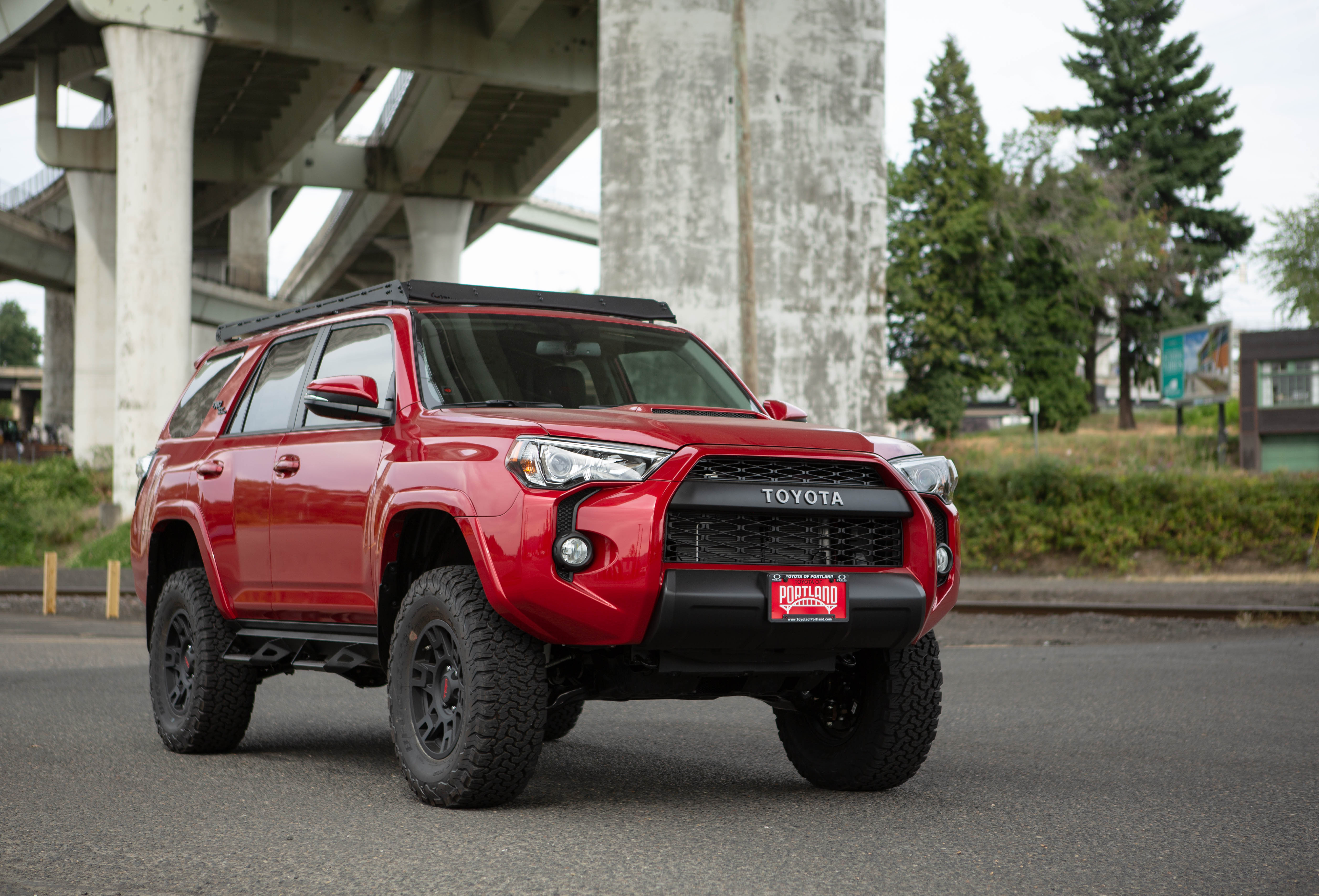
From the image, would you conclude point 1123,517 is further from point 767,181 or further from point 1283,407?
point 1283,407

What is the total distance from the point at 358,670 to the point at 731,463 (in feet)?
8.12

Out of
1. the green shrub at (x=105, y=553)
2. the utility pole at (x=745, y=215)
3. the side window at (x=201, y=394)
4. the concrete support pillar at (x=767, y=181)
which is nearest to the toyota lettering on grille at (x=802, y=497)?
the side window at (x=201, y=394)

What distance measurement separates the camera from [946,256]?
2744 inches

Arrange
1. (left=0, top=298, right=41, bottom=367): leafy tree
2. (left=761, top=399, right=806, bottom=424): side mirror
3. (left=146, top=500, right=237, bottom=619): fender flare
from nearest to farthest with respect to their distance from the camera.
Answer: (left=761, top=399, right=806, bottom=424): side mirror < (left=146, top=500, right=237, bottom=619): fender flare < (left=0, top=298, right=41, bottom=367): leafy tree

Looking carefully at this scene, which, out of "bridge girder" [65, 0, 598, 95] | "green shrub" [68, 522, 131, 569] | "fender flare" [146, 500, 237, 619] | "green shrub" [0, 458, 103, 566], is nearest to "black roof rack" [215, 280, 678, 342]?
"fender flare" [146, 500, 237, 619]

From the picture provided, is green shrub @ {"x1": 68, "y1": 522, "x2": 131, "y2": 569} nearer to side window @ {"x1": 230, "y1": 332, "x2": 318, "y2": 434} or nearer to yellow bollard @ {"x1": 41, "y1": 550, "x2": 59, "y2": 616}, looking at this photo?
yellow bollard @ {"x1": 41, "y1": 550, "x2": 59, "y2": 616}

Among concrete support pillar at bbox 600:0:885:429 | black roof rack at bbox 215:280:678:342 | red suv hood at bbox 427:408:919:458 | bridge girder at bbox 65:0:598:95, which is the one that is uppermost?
bridge girder at bbox 65:0:598:95

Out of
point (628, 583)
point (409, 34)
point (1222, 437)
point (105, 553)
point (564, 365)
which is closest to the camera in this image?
point (628, 583)

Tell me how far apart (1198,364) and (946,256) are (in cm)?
2067

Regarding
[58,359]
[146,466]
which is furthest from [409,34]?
[58,359]

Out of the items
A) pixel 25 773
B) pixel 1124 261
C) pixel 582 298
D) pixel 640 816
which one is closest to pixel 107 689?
pixel 25 773

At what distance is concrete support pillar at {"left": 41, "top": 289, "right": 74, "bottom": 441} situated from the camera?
236ft

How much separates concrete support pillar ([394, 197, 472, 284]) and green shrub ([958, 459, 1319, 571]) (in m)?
35.3

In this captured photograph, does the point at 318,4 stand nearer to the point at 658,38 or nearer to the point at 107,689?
the point at 658,38
